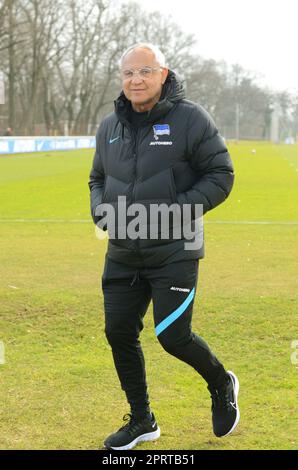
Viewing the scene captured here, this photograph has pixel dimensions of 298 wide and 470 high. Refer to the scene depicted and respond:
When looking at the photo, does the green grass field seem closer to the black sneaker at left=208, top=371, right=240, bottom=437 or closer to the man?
the black sneaker at left=208, top=371, right=240, bottom=437

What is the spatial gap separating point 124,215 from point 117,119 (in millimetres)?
599

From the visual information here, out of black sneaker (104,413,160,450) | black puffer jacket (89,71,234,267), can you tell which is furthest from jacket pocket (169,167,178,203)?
black sneaker (104,413,160,450)

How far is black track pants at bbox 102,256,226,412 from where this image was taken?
425cm

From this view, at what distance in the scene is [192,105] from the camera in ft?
14.0

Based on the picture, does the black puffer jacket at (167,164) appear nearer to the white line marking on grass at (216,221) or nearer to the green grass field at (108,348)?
the green grass field at (108,348)

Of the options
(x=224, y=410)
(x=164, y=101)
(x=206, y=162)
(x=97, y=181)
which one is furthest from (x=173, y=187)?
(x=224, y=410)

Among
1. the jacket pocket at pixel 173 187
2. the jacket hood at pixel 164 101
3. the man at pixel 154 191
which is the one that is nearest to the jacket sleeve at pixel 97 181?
the man at pixel 154 191

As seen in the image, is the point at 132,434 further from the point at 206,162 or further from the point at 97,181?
the point at 206,162

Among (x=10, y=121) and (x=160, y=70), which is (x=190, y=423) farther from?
(x=10, y=121)

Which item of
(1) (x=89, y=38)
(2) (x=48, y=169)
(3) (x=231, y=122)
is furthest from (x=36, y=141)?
(3) (x=231, y=122)

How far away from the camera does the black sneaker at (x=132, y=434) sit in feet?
14.4

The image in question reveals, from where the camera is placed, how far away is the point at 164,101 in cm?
417

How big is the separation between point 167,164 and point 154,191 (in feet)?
0.54

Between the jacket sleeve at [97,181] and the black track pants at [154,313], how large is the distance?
0.34 m
